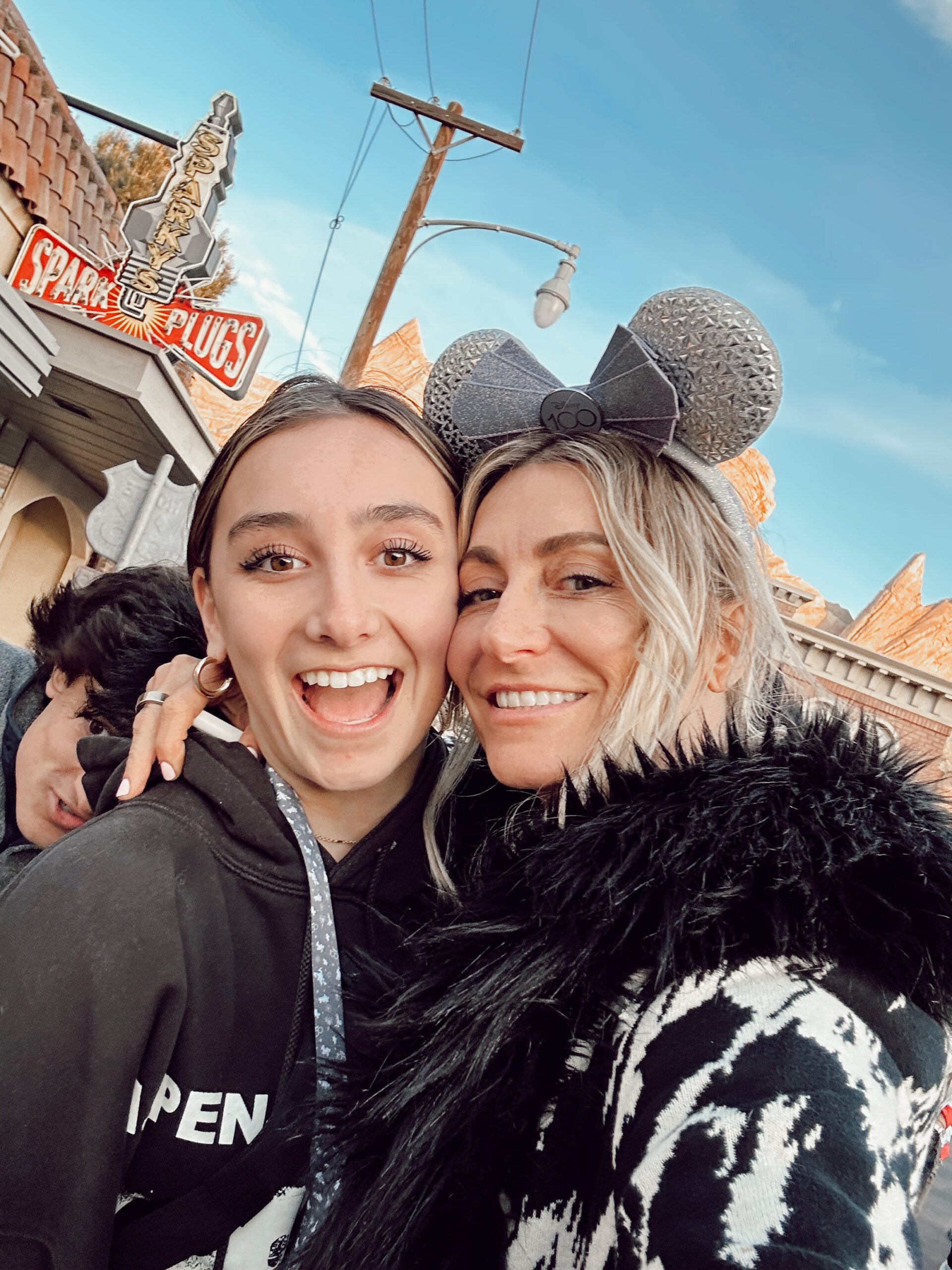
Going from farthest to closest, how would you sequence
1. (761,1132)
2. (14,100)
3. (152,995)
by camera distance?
(14,100), (152,995), (761,1132)

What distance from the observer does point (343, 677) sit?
5.25 ft

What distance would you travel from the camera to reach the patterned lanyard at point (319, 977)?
1220mm

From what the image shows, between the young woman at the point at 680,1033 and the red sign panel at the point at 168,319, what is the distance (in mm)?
7944

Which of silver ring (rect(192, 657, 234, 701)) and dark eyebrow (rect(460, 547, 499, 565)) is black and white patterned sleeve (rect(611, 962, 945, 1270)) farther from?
silver ring (rect(192, 657, 234, 701))

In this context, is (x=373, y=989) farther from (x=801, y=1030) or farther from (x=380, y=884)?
(x=801, y=1030)

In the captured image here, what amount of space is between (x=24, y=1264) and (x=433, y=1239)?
543 millimetres

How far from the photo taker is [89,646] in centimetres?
250

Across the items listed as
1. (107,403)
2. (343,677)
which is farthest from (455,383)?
(107,403)

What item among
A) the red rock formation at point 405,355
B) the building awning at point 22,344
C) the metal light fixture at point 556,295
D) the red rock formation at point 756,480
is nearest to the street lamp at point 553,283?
the metal light fixture at point 556,295

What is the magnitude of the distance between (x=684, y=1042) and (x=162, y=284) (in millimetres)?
9382

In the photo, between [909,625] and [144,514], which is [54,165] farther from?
[909,625]

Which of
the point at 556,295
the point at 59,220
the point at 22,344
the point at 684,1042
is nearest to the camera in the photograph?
the point at 684,1042

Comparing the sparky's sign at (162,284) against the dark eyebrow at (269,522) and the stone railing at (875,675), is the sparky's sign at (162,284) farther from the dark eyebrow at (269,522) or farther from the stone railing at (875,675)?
the stone railing at (875,675)

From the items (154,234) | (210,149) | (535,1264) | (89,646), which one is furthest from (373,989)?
(210,149)
